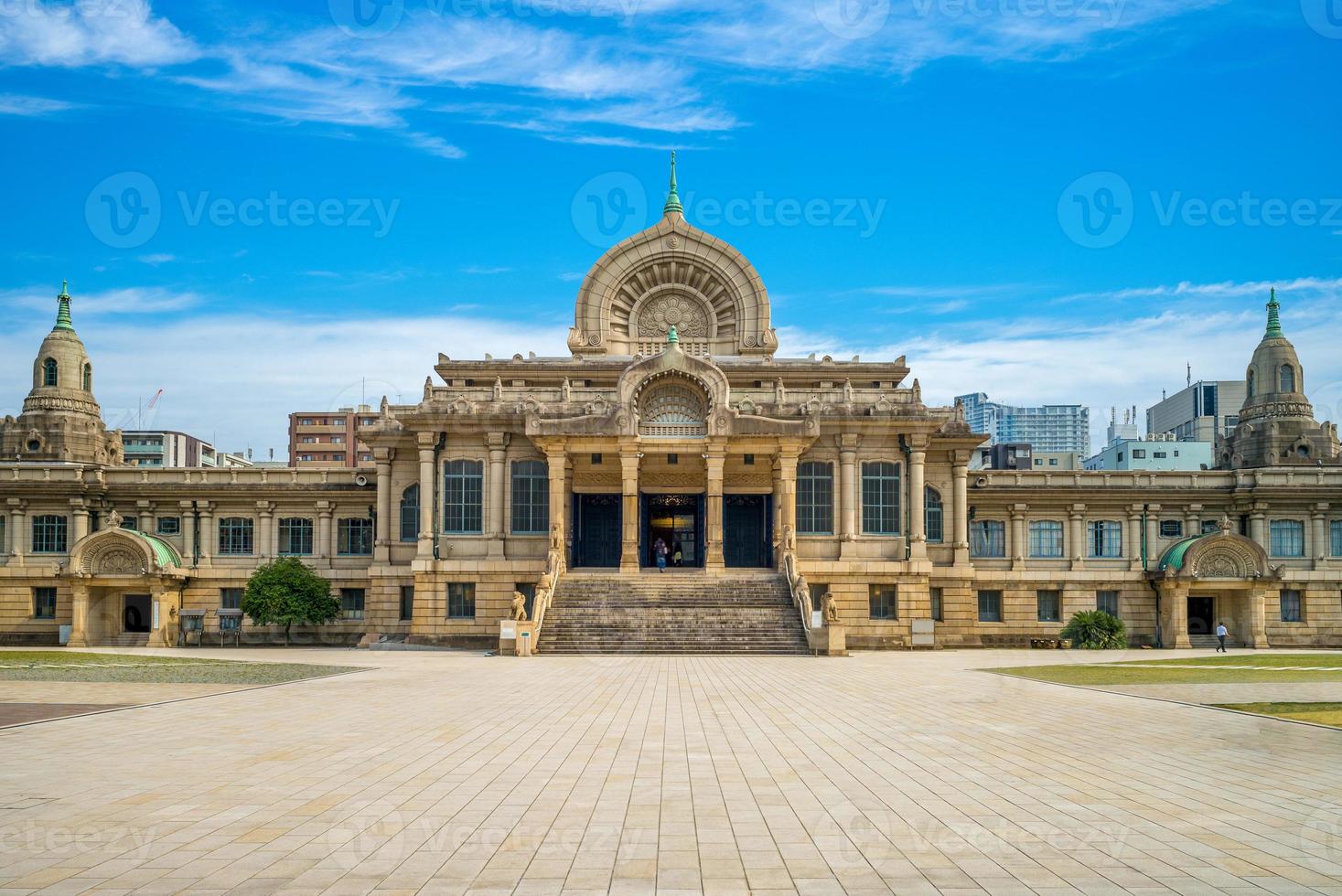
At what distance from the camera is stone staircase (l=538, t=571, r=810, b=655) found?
46844mm

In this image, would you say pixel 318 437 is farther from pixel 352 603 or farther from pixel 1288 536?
pixel 1288 536

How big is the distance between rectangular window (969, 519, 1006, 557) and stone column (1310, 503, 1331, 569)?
1618 centimetres

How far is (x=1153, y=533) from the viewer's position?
64.2 meters

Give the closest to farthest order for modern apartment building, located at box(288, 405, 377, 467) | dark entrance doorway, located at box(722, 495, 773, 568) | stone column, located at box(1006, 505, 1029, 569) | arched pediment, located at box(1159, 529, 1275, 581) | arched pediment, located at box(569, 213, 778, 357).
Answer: arched pediment, located at box(1159, 529, 1275, 581) < dark entrance doorway, located at box(722, 495, 773, 568) < stone column, located at box(1006, 505, 1029, 569) < arched pediment, located at box(569, 213, 778, 357) < modern apartment building, located at box(288, 405, 377, 467)

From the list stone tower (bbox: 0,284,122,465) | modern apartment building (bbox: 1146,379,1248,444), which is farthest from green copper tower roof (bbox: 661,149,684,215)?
modern apartment building (bbox: 1146,379,1248,444)

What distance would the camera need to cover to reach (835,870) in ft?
38.7

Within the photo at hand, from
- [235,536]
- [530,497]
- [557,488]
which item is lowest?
[235,536]

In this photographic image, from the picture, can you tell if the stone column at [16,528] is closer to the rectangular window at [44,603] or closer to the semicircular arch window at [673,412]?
the rectangular window at [44,603]

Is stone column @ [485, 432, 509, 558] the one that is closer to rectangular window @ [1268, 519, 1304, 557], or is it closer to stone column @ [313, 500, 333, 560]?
stone column @ [313, 500, 333, 560]

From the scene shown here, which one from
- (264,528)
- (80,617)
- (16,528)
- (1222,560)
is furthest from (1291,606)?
(16,528)

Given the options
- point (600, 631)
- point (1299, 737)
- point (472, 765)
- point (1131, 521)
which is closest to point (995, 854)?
point (472, 765)

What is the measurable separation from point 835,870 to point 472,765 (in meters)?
7.81

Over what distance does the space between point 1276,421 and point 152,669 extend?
59.6 meters

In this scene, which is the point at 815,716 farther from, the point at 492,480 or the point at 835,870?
the point at 492,480
